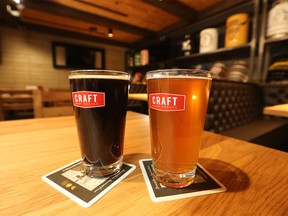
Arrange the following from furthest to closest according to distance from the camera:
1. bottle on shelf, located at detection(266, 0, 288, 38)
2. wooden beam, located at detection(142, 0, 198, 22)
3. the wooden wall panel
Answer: the wooden wall panel
wooden beam, located at detection(142, 0, 198, 22)
bottle on shelf, located at detection(266, 0, 288, 38)

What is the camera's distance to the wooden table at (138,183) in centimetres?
23

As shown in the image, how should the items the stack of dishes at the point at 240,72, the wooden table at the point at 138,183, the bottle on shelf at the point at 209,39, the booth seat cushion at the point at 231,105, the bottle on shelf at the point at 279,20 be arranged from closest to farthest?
the wooden table at the point at 138,183 < the booth seat cushion at the point at 231,105 < the bottle on shelf at the point at 279,20 < the stack of dishes at the point at 240,72 < the bottle on shelf at the point at 209,39

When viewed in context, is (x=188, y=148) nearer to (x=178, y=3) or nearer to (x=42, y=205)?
(x=42, y=205)

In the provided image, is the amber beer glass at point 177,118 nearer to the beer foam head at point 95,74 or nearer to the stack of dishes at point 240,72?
the beer foam head at point 95,74

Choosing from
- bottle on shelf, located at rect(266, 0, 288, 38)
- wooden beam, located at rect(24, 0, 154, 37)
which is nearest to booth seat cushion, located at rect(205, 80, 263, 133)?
bottle on shelf, located at rect(266, 0, 288, 38)

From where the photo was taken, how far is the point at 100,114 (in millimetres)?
302

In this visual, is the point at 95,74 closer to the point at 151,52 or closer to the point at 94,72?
the point at 94,72

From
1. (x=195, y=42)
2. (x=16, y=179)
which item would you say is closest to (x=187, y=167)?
(x=16, y=179)

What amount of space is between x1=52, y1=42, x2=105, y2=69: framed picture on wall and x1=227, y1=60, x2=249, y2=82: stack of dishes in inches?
142

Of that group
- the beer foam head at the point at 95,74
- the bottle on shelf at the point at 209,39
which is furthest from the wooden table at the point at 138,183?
the bottle on shelf at the point at 209,39

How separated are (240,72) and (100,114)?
213cm

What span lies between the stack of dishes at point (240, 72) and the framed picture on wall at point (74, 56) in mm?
3617

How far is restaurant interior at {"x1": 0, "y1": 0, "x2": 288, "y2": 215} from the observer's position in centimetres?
26

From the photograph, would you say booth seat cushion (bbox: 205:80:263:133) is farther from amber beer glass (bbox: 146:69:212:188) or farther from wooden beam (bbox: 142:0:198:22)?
wooden beam (bbox: 142:0:198:22)
